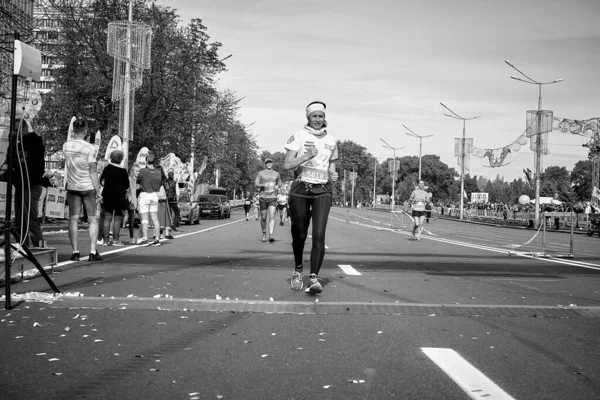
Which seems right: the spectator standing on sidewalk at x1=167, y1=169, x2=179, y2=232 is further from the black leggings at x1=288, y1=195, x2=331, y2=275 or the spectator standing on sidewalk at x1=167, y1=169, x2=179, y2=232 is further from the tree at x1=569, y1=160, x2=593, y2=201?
the tree at x1=569, y1=160, x2=593, y2=201

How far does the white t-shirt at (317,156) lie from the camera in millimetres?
7156

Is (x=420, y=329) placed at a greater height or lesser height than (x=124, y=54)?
lesser

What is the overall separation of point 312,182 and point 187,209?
21.8m

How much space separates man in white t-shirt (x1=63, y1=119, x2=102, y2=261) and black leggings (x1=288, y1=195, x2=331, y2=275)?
11.8ft

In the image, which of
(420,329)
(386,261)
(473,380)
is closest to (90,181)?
(386,261)

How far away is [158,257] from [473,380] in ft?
26.1

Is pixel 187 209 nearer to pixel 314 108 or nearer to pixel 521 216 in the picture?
pixel 314 108

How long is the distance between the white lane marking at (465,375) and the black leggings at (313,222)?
9.08ft

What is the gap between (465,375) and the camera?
3758 millimetres

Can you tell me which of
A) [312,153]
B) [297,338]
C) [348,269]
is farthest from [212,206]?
[297,338]

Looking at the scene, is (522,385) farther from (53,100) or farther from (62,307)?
(53,100)

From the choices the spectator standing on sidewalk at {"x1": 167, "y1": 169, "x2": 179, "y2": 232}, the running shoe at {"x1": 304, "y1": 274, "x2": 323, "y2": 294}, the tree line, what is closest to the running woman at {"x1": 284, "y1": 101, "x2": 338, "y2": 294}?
the running shoe at {"x1": 304, "y1": 274, "x2": 323, "y2": 294}

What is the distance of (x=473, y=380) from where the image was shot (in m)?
3.65

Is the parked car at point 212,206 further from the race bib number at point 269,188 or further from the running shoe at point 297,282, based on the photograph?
the running shoe at point 297,282
